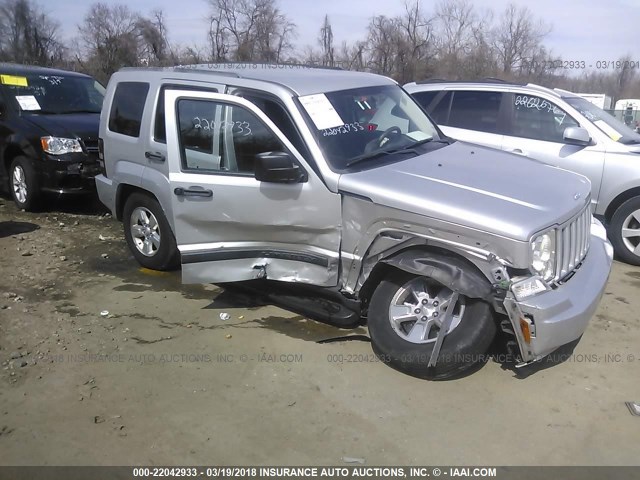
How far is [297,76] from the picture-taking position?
4.61 metres

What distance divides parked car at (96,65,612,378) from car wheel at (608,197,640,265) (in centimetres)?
178

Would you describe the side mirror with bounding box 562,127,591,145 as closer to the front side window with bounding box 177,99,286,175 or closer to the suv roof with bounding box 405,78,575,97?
the suv roof with bounding box 405,78,575,97

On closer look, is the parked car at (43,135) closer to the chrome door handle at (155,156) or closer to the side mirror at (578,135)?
the chrome door handle at (155,156)

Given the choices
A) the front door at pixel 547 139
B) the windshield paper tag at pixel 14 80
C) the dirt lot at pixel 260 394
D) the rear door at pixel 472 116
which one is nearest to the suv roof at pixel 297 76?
the dirt lot at pixel 260 394

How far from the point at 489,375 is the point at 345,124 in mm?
2078

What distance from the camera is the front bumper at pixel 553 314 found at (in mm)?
3209

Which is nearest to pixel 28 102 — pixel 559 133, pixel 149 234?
pixel 149 234

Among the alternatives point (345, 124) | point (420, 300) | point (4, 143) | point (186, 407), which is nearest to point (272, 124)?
point (345, 124)

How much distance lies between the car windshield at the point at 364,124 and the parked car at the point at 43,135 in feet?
14.4

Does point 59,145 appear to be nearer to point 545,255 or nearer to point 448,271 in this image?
point 448,271

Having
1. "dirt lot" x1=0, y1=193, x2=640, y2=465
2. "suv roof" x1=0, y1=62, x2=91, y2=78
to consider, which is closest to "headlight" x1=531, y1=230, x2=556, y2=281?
"dirt lot" x1=0, y1=193, x2=640, y2=465

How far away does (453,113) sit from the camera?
709 cm

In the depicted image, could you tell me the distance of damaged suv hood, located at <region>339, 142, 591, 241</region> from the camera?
3.33 m

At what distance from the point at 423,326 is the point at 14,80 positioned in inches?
283
